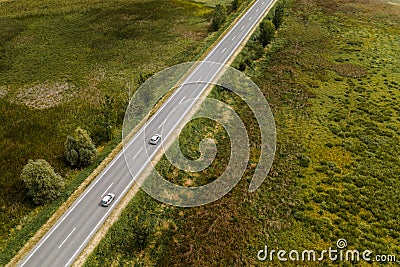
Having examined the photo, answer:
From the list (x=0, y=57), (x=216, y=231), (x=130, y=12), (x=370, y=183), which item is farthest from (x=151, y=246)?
(x=130, y=12)

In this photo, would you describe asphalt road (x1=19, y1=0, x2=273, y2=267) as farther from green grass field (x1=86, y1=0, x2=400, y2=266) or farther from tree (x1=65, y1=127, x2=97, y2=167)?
tree (x1=65, y1=127, x2=97, y2=167)

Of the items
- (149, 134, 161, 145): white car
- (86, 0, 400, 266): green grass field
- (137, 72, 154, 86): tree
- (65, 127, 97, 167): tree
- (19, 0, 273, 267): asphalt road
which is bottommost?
(86, 0, 400, 266): green grass field

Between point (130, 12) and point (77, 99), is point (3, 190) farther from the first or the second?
point (130, 12)

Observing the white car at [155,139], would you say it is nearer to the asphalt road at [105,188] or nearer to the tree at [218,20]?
the asphalt road at [105,188]

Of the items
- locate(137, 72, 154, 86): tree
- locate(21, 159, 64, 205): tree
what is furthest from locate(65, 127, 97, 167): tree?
locate(137, 72, 154, 86): tree

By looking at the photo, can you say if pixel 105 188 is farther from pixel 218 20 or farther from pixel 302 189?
pixel 218 20

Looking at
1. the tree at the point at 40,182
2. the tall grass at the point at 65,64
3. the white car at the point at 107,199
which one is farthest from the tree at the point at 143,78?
the white car at the point at 107,199
